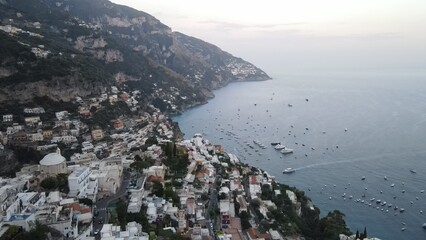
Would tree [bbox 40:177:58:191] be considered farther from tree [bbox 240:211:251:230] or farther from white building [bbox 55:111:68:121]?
white building [bbox 55:111:68:121]

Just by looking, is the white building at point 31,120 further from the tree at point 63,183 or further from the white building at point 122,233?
the white building at point 122,233

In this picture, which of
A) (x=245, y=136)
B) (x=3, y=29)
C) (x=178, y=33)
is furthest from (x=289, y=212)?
(x=178, y=33)

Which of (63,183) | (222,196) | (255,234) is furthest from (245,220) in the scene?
(63,183)

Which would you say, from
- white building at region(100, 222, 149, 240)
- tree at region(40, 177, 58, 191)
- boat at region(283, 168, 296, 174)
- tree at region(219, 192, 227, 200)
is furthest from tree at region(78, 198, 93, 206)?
boat at region(283, 168, 296, 174)

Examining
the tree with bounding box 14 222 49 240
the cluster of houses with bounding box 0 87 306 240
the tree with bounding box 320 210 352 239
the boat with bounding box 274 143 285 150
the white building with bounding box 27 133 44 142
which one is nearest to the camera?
the tree with bounding box 14 222 49 240

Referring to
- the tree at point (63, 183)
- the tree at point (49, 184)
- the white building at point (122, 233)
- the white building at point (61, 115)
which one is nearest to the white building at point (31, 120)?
the white building at point (61, 115)

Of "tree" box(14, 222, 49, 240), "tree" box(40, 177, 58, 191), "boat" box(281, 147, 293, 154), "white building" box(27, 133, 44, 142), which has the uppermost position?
"tree" box(14, 222, 49, 240)
